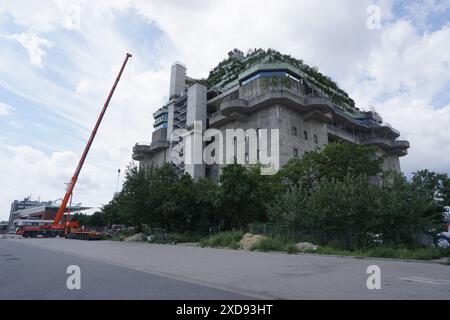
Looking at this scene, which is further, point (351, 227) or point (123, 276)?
point (351, 227)

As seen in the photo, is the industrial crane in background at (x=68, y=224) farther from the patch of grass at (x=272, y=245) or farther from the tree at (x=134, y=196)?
the patch of grass at (x=272, y=245)

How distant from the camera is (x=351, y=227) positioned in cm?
2119

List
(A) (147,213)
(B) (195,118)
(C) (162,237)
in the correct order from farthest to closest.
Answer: (B) (195,118) → (A) (147,213) → (C) (162,237)

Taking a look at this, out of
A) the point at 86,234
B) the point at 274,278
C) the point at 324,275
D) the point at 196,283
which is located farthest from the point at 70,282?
the point at 86,234

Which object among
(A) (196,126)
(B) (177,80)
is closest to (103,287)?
(A) (196,126)

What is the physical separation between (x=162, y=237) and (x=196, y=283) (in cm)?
2928

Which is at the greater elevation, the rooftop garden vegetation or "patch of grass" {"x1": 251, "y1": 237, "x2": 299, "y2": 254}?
the rooftop garden vegetation

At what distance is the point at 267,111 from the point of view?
56.8 meters

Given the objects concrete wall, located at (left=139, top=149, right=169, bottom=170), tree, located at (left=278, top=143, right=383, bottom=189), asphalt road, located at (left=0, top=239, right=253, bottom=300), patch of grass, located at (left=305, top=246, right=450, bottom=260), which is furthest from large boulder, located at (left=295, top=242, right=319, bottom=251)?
concrete wall, located at (left=139, top=149, right=169, bottom=170)

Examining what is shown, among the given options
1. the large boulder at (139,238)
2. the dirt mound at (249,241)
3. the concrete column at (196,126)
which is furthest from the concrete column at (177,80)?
the dirt mound at (249,241)

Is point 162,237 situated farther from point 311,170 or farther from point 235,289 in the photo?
point 235,289

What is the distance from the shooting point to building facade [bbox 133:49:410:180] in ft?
184

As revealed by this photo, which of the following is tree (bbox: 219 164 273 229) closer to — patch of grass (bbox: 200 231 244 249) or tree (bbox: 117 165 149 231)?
patch of grass (bbox: 200 231 244 249)

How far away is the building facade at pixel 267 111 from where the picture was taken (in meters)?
56.1
